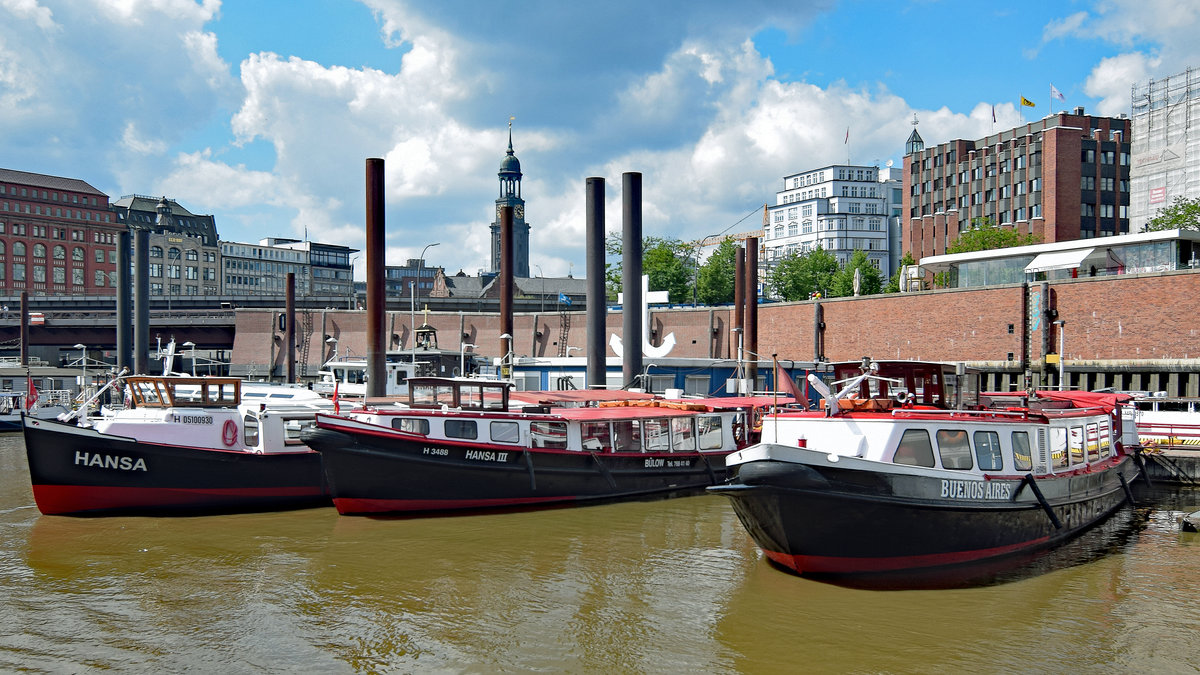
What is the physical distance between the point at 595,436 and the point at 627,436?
40.7 inches

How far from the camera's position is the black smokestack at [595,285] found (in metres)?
31.8

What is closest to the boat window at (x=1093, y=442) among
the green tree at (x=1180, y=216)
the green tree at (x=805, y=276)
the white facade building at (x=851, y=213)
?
the green tree at (x=1180, y=216)

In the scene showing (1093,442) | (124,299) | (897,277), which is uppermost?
(897,277)

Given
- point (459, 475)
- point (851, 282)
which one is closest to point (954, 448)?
point (459, 475)

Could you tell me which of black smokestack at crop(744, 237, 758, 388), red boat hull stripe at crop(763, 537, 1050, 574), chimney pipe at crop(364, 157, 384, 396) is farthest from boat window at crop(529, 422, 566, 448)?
black smokestack at crop(744, 237, 758, 388)

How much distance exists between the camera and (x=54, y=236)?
11331 cm

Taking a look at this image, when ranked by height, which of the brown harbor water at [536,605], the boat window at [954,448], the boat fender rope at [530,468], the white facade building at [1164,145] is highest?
the white facade building at [1164,145]

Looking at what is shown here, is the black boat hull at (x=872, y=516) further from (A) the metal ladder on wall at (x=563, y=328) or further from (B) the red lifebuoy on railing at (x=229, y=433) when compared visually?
(A) the metal ladder on wall at (x=563, y=328)

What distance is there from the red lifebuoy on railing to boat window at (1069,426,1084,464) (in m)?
19.6

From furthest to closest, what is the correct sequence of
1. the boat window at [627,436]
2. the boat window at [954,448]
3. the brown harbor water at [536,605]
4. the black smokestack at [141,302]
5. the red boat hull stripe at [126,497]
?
the black smokestack at [141,302] < the boat window at [627,436] < the red boat hull stripe at [126,497] < the boat window at [954,448] < the brown harbor water at [536,605]

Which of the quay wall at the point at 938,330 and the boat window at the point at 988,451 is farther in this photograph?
the quay wall at the point at 938,330

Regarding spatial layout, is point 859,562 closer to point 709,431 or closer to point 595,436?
point 595,436

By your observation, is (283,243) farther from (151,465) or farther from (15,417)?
(151,465)

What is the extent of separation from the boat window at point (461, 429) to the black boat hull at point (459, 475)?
1.31ft
